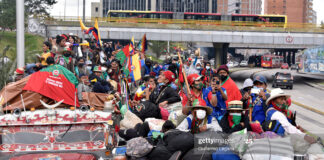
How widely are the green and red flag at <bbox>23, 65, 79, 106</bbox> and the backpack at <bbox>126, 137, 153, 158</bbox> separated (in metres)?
2.14

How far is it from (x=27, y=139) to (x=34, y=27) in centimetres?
3798

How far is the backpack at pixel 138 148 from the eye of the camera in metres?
7.30

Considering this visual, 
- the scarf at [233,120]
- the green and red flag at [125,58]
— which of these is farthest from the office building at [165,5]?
the scarf at [233,120]

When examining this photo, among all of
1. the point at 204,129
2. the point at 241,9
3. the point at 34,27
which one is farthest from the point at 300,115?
the point at 241,9

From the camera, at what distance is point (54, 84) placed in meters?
9.05

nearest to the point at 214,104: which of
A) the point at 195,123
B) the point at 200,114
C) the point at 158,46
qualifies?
the point at 195,123

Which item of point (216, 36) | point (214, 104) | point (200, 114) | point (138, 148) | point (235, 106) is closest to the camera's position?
point (138, 148)

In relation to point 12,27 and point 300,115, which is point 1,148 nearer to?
point 300,115

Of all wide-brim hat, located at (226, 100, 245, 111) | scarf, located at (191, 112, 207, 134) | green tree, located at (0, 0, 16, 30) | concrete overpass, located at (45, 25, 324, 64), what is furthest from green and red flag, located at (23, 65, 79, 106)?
concrete overpass, located at (45, 25, 324, 64)

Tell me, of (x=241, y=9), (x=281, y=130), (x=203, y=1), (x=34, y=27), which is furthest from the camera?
(x=241, y=9)

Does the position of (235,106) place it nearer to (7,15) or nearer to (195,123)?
(195,123)

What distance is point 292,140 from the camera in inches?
251

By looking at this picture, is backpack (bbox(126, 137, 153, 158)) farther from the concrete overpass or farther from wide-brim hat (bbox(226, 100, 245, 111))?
the concrete overpass

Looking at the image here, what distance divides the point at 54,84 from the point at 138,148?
8.41 feet
